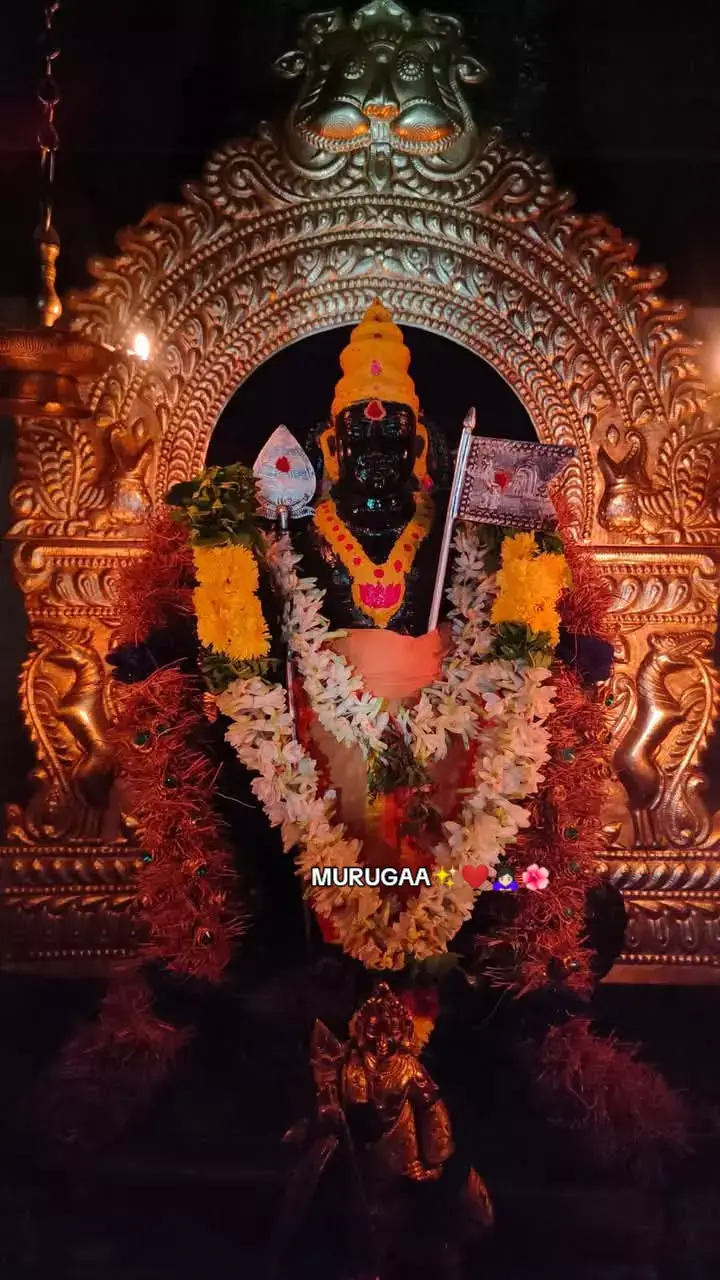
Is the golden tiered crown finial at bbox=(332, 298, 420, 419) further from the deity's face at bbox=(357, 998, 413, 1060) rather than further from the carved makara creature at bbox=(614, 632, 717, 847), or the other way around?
the deity's face at bbox=(357, 998, 413, 1060)

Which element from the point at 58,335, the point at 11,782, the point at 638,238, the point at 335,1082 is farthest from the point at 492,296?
the point at 335,1082

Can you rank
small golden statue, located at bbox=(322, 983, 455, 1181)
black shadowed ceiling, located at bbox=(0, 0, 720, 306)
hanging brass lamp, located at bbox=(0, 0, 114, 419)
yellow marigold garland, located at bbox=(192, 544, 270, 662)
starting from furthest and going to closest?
hanging brass lamp, located at bbox=(0, 0, 114, 419) → black shadowed ceiling, located at bbox=(0, 0, 720, 306) → yellow marigold garland, located at bbox=(192, 544, 270, 662) → small golden statue, located at bbox=(322, 983, 455, 1181)

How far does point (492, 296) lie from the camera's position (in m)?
3.70

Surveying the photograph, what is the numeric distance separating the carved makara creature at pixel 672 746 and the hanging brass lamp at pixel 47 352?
200 centimetres

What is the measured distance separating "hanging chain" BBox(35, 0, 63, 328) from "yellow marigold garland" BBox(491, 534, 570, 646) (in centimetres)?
156

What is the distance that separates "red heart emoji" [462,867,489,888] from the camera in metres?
3.01

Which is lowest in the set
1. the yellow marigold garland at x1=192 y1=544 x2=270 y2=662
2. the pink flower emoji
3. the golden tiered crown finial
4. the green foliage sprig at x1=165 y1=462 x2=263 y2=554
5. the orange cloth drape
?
the pink flower emoji

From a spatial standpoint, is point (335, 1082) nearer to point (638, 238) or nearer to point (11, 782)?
point (11, 782)

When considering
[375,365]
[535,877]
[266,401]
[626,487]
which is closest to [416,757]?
[535,877]

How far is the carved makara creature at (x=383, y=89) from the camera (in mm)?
3449

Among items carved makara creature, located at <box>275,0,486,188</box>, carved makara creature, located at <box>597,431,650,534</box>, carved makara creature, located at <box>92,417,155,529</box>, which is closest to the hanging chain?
carved makara creature, located at <box>92,417,155,529</box>

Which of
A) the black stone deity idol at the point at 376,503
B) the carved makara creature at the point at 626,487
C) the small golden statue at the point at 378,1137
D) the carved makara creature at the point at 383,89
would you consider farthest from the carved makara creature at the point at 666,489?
the small golden statue at the point at 378,1137

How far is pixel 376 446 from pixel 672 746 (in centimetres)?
138

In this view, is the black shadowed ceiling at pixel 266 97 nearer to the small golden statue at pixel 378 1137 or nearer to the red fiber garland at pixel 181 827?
the red fiber garland at pixel 181 827
